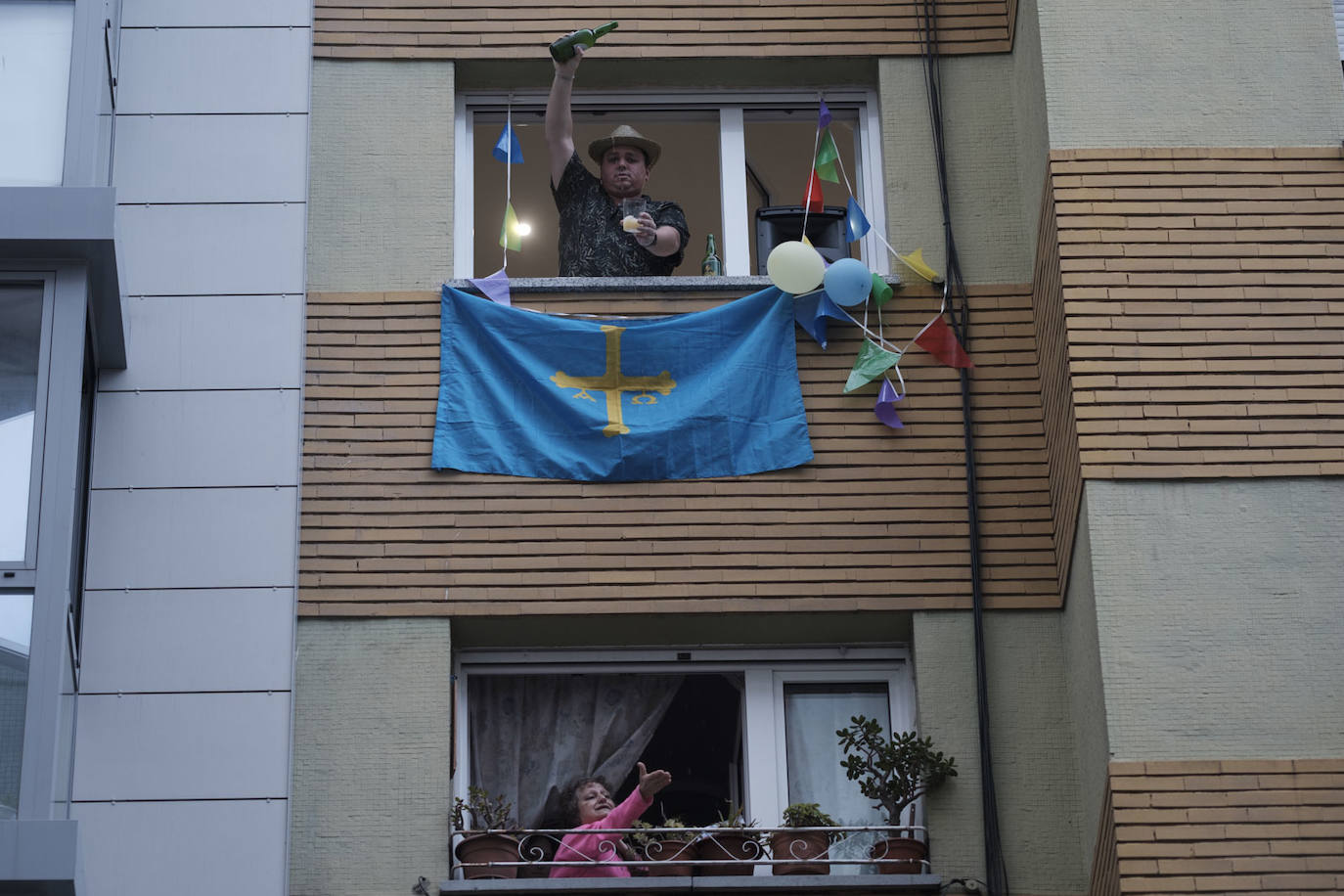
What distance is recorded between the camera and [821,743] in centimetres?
1197

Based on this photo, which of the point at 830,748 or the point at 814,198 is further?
the point at 814,198

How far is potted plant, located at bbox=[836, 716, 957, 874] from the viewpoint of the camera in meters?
11.2

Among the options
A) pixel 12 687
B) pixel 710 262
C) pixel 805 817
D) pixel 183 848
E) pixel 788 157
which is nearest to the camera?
pixel 12 687

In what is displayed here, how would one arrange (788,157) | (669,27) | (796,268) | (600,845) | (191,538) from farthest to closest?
1. (788,157)
2. (669,27)
3. (796,268)
4. (191,538)
5. (600,845)

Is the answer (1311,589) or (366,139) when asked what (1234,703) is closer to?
(1311,589)

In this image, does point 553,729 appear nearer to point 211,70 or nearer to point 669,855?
point 669,855

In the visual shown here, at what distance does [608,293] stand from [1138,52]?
128 inches

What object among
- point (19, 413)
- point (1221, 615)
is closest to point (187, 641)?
point (19, 413)

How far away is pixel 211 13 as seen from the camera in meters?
12.9

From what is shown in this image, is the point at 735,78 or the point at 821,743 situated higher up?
the point at 735,78

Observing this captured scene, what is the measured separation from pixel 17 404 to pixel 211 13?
11.8 feet

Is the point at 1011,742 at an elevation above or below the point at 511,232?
below

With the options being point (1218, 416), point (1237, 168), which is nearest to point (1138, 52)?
point (1237, 168)

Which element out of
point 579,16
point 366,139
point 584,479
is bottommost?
point 584,479
